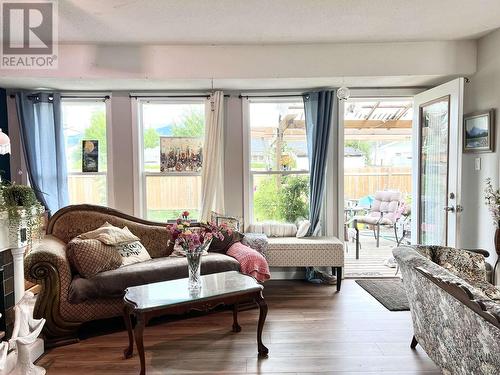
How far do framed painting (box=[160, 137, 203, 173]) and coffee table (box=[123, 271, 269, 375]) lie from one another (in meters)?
1.88

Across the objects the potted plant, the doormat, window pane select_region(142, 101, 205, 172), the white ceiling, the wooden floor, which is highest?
the white ceiling

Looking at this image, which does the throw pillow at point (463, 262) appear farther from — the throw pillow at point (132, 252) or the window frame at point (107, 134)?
the window frame at point (107, 134)

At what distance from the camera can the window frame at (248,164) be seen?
4332mm

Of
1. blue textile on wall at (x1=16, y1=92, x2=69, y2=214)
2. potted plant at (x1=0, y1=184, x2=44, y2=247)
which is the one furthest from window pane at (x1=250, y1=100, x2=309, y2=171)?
potted plant at (x1=0, y1=184, x2=44, y2=247)

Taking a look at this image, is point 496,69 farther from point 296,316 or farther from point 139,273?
point 139,273

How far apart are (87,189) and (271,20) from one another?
2934mm

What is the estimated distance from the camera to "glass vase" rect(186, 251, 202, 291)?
103 inches

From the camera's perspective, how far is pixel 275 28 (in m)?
3.24

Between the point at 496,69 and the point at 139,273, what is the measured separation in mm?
3741

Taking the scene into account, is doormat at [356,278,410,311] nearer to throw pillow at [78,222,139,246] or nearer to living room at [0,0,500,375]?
living room at [0,0,500,375]

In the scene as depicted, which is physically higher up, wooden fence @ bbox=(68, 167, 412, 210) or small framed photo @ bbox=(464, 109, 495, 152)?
small framed photo @ bbox=(464, 109, 495, 152)

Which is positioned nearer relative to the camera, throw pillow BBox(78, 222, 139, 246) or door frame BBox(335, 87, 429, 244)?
throw pillow BBox(78, 222, 139, 246)

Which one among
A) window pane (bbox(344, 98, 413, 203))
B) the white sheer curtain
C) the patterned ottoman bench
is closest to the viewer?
the patterned ottoman bench

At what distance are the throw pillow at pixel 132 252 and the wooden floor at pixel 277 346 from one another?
627 mm
